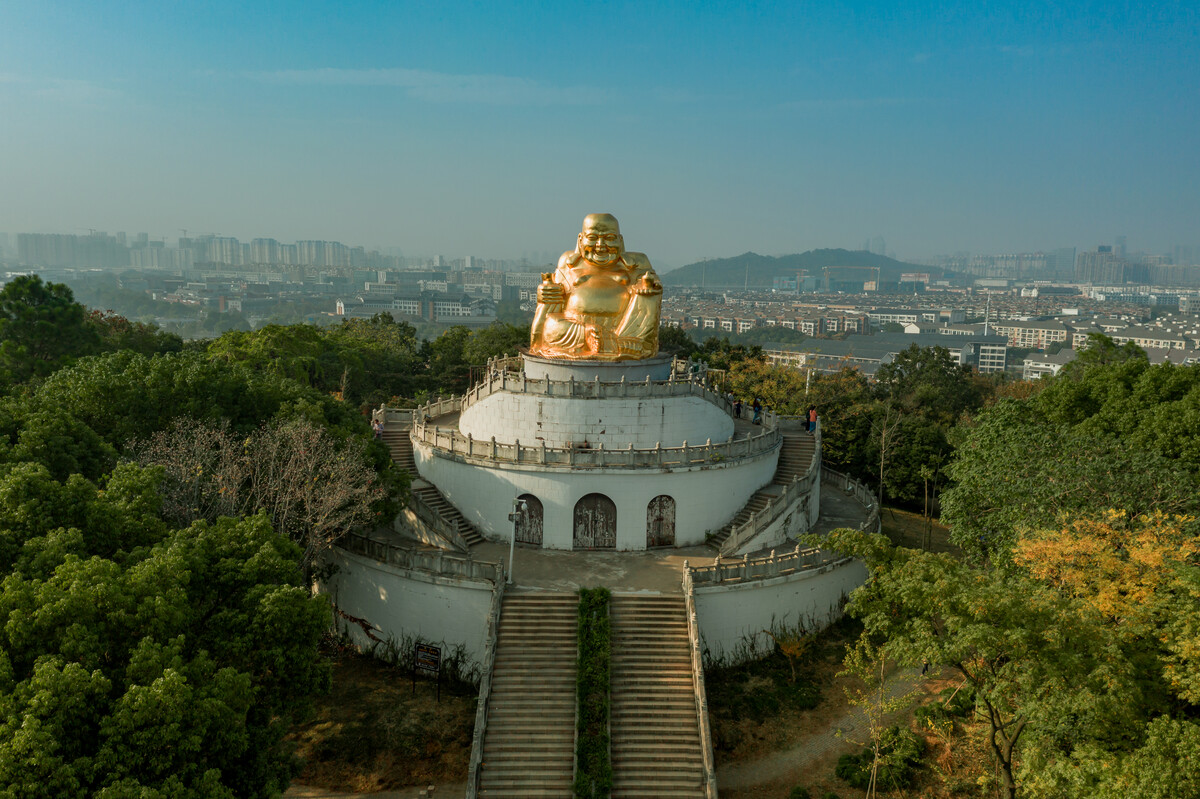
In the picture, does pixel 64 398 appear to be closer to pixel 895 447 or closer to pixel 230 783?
pixel 230 783

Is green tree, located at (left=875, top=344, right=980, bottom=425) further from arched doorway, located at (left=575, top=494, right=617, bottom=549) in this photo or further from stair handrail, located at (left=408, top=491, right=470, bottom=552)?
stair handrail, located at (left=408, top=491, right=470, bottom=552)

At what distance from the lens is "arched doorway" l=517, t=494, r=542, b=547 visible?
89.4 feet

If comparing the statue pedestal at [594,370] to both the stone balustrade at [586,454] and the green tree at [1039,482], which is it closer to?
the stone balustrade at [586,454]

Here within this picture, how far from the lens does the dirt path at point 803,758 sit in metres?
20.0

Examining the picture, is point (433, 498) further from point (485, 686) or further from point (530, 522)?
point (485, 686)

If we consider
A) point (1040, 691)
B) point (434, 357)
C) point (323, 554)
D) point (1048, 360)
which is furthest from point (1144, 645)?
point (1048, 360)

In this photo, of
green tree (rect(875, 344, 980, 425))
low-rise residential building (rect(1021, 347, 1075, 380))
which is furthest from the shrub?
low-rise residential building (rect(1021, 347, 1075, 380))

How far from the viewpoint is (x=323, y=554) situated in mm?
26141

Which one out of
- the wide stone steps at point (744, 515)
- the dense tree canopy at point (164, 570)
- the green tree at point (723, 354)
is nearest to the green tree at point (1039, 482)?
the wide stone steps at point (744, 515)

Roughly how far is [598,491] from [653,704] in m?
8.15

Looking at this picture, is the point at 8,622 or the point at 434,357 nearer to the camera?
the point at 8,622

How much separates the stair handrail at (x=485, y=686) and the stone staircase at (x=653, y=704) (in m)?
3.16

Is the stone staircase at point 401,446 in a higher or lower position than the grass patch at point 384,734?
higher

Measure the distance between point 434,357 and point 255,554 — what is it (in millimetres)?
47459
